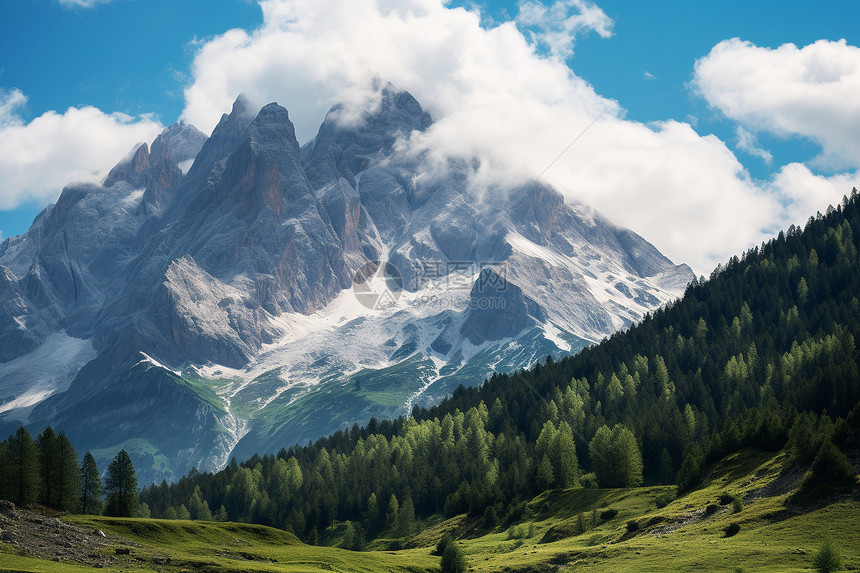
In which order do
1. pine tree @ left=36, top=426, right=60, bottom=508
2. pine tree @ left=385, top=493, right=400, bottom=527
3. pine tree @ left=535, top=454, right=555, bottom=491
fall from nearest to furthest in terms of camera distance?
pine tree @ left=36, top=426, right=60, bottom=508 → pine tree @ left=535, top=454, right=555, bottom=491 → pine tree @ left=385, top=493, right=400, bottom=527

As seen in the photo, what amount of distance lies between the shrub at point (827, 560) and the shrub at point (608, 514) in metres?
50.0

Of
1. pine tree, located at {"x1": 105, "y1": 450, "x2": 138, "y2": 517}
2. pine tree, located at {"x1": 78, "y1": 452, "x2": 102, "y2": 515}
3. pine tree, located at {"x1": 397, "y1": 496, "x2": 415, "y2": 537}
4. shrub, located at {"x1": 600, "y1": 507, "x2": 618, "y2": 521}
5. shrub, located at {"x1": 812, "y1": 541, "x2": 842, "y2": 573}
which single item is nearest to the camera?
shrub, located at {"x1": 812, "y1": 541, "x2": 842, "y2": 573}

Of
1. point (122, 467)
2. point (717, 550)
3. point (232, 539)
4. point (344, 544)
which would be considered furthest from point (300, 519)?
point (717, 550)

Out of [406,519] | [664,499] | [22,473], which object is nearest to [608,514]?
[664,499]

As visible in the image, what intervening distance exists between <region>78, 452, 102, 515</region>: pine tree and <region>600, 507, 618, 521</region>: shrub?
8570cm

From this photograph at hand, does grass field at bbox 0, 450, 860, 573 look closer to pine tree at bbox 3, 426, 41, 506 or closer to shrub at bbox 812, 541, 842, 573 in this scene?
shrub at bbox 812, 541, 842, 573

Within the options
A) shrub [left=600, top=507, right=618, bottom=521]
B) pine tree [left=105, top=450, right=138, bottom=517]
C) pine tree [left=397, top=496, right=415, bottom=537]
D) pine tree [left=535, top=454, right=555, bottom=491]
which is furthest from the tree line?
shrub [left=600, top=507, right=618, bottom=521]

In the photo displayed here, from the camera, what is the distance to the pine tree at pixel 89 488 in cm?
14138

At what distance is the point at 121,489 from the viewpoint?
144875 mm

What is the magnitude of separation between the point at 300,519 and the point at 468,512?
40.3 meters

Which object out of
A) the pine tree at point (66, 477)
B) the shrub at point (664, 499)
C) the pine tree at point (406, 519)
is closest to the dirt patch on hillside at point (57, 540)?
the pine tree at point (66, 477)

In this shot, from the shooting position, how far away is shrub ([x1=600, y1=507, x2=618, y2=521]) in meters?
128

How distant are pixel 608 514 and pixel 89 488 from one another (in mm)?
88324

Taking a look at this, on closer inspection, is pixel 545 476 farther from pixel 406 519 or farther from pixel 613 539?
pixel 613 539
